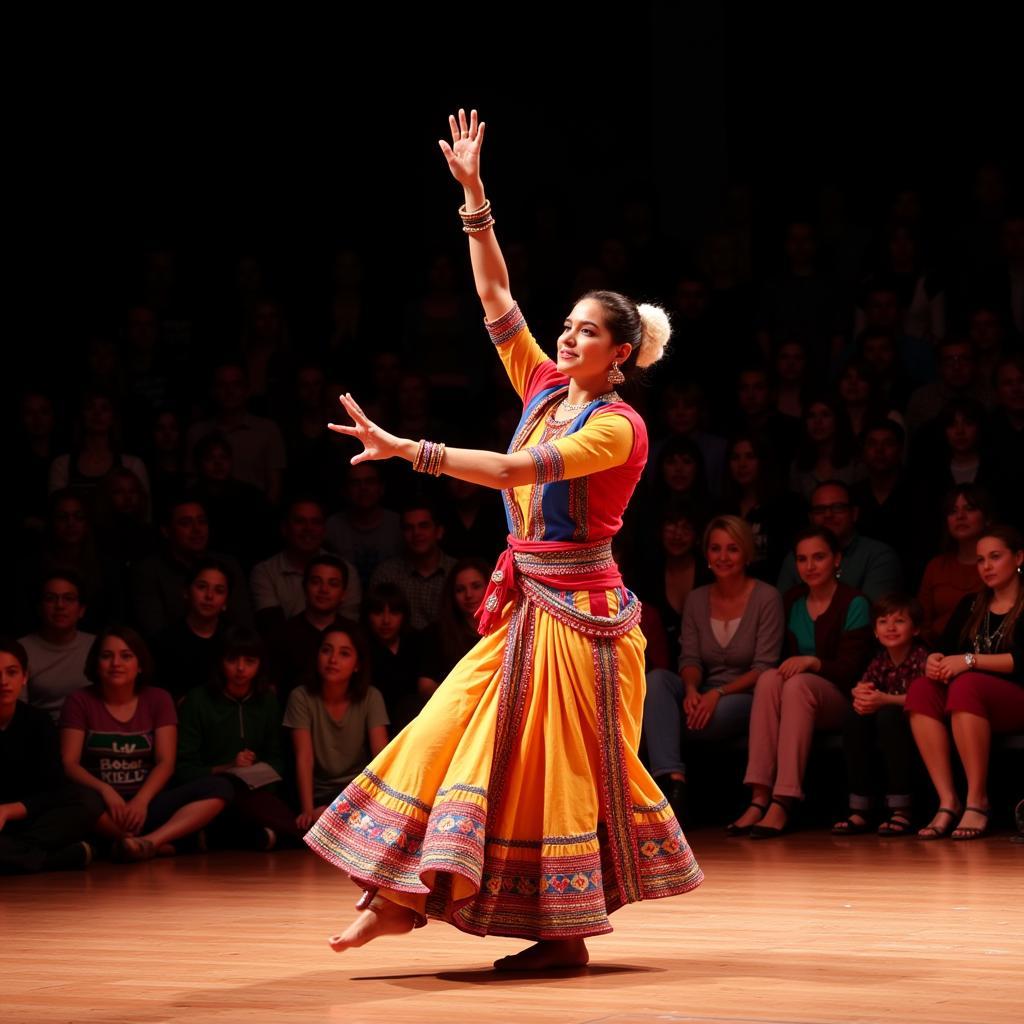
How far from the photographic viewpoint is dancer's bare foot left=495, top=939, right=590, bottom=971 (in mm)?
3525

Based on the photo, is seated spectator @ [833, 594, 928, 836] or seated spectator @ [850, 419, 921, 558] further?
seated spectator @ [850, 419, 921, 558]

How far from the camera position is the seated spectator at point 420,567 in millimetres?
7020

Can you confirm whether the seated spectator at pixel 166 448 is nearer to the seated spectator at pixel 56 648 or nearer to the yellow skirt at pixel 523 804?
the seated spectator at pixel 56 648

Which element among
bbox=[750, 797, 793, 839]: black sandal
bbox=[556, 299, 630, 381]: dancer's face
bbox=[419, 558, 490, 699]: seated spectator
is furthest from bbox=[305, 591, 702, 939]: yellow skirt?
bbox=[419, 558, 490, 699]: seated spectator

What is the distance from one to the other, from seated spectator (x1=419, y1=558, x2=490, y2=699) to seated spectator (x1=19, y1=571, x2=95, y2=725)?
1.21 meters

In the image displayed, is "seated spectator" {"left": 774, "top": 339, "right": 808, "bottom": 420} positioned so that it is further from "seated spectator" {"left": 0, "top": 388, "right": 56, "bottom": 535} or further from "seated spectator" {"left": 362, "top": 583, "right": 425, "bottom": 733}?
"seated spectator" {"left": 0, "top": 388, "right": 56, "bottom": 535}

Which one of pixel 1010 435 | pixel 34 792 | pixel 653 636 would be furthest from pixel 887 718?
pixel 34 792

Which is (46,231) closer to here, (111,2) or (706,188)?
(111,2)

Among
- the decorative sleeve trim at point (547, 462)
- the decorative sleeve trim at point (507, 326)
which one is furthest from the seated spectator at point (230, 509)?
the decorative sleeve trim at point (547, 462)

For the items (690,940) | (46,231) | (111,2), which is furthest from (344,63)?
(690,940)

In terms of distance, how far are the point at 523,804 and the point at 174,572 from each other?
3570mm

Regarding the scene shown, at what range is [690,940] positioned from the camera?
158 inches

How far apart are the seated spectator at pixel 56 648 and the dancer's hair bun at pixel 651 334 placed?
123 inches

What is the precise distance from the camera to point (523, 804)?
3529mm
